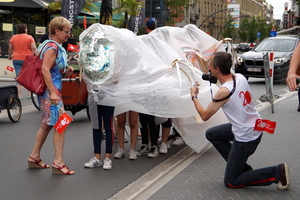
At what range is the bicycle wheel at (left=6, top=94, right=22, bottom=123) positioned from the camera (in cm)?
1053

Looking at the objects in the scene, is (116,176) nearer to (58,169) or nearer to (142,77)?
(58,169)

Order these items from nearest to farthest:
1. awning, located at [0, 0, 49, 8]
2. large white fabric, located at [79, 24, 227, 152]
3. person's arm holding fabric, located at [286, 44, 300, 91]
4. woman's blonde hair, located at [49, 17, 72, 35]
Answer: person's arm holding fabric, located at [286, 44, 300, 91] → woman's blonde hair, located at [49, 17, 72, 35] → large white fabric, located at [79, 24, 227, 152] → awning, located at [0, 0, 49, 8]

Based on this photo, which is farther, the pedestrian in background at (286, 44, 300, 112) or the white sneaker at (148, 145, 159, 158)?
the white sneaker at (148, 145, 159, 158)

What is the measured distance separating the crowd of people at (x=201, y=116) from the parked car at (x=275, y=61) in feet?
43.6

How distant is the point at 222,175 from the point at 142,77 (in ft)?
5.42

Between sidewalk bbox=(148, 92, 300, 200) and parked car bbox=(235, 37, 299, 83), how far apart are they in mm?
11075

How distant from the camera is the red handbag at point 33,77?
6289 mm

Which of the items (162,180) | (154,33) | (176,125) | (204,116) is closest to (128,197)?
(162,180)

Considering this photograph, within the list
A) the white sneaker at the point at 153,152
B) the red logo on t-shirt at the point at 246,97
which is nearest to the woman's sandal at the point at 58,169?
the white sneaker at the point at 153,152

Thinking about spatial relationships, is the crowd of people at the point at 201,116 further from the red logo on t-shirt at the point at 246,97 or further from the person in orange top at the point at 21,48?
the person in orange top at the point at 21,48

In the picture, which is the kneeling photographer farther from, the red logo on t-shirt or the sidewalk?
the sidewalk

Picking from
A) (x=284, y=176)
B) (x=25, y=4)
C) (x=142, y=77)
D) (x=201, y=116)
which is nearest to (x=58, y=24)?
(x=142, y=77)

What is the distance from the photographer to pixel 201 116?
576 cm

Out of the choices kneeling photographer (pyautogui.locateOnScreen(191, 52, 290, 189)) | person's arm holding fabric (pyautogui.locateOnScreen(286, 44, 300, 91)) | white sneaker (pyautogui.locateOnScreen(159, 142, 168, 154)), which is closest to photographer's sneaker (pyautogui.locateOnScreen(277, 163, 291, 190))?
kneeling photographer (pyautogui.locateOnScreen(191, 52, 290, 189))
